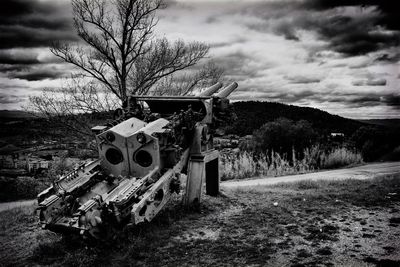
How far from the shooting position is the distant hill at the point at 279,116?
20594 mm

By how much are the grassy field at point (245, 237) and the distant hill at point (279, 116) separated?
→ 12850 millimetres

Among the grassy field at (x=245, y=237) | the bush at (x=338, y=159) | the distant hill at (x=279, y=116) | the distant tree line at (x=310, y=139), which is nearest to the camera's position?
the grassy field at (x=245, y=237)

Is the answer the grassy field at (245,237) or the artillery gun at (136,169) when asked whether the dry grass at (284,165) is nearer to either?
the grassy field at (245,237)

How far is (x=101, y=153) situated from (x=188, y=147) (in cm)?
169

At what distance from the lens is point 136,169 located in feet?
19.2

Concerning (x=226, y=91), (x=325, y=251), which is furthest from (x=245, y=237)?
(x=226, y=91)

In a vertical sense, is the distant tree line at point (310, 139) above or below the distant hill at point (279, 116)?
below

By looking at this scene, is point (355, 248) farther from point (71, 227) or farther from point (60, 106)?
point (60, 106)

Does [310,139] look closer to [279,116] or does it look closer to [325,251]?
[279,116]

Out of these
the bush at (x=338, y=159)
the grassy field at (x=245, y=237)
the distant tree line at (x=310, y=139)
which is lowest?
the grassy field at (x=245, y=237)

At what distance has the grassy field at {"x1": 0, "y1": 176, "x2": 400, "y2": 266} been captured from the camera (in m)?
4.55

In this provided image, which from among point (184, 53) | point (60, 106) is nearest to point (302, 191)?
point (184, 53)

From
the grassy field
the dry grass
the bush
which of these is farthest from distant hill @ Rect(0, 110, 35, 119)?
the bush

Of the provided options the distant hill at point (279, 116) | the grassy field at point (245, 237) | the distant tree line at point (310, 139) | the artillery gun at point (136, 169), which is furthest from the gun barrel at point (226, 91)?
the distant hill at point (279, 116)
